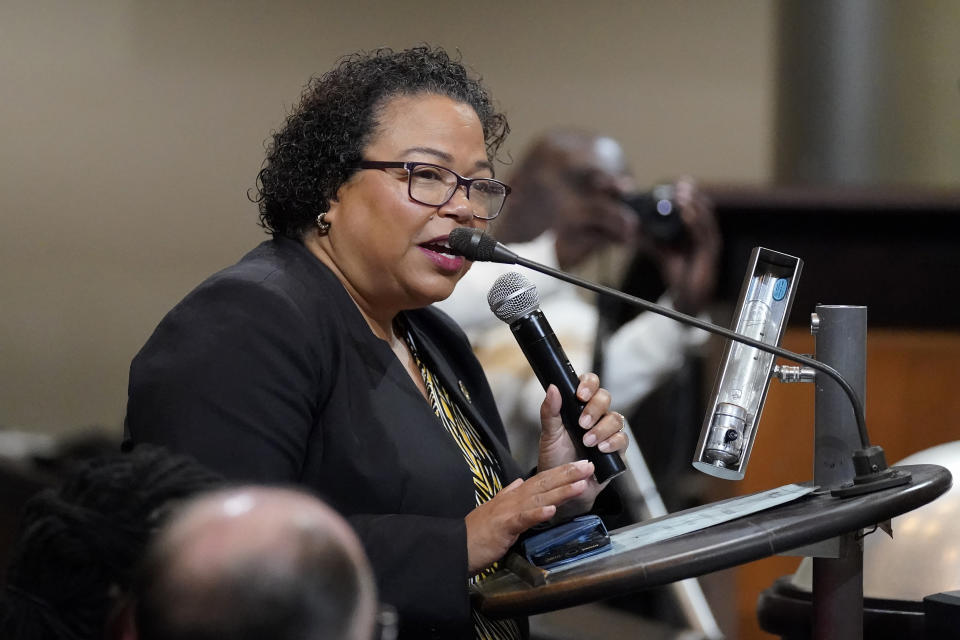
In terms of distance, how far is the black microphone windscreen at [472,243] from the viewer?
1.46 metres

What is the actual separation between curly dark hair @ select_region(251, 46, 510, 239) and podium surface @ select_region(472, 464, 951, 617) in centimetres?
63

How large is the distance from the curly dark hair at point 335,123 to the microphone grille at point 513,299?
0.30 meters

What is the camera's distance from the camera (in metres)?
3.26

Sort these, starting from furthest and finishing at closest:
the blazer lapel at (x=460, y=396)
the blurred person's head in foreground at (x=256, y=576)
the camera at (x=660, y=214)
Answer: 1. the camera at (x=660, y=214)
2. the blazer lapel at (x=460, y=396)
3. the blurred person's head in foreground at (x=256, y=576)

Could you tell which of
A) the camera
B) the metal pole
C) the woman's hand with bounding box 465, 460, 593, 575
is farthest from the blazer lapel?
the camera

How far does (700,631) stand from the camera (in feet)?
9.82

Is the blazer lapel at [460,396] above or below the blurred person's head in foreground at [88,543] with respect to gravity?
below

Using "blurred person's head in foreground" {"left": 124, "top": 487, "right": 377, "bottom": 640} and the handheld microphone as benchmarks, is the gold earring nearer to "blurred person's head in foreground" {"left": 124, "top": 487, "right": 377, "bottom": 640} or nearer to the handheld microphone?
the handheld microphone

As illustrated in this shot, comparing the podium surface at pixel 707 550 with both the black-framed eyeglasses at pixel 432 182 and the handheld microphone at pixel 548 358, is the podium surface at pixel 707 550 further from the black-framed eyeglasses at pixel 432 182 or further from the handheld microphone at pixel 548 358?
the black-framed eyeglasses at pixel 432 182

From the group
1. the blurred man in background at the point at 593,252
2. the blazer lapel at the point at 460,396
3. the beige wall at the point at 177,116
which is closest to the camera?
the blazer lapel at the point at 460,396

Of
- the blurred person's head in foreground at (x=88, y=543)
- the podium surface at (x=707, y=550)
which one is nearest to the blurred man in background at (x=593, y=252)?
the podium surface at (x=707, y=550)

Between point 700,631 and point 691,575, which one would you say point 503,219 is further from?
point 691,575

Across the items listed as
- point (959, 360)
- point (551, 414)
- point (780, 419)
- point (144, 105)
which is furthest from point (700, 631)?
point (144, 105)

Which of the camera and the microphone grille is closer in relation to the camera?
the microphone grille
